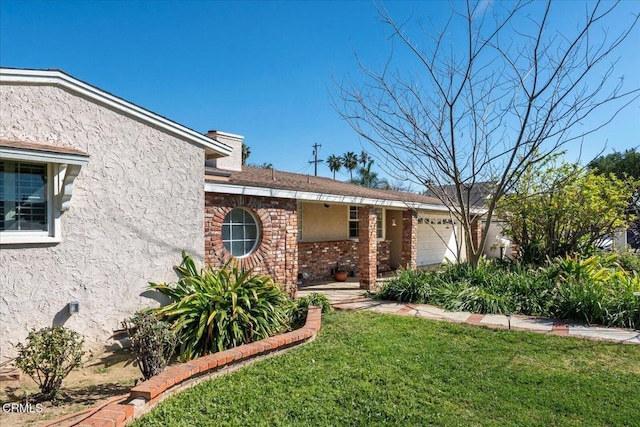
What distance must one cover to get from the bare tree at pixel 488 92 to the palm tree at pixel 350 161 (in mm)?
51569

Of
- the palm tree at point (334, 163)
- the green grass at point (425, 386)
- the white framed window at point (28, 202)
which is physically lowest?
the green grass at point (425, 386)

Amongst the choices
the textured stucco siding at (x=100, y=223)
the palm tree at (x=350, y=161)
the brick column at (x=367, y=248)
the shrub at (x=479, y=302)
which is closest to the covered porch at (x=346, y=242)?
the brick column at (x=367, y=248)

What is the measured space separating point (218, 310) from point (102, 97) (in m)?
4.13

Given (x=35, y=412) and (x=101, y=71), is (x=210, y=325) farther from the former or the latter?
(x=101, y=71)

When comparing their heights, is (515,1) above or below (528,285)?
above

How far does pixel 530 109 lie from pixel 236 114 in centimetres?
1673

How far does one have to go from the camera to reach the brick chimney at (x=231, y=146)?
1118 centimetres

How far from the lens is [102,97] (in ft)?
20.8

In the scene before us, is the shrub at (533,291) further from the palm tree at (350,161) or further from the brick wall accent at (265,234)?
the palm tree at (350,161)

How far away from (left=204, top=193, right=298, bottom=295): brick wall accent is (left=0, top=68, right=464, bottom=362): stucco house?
3cm

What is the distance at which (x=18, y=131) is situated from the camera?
5457mm

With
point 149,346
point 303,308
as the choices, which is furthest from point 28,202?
point 303,308

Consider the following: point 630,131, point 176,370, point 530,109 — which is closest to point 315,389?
point 176,370

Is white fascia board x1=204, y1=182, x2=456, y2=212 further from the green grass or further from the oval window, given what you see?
the green grass
